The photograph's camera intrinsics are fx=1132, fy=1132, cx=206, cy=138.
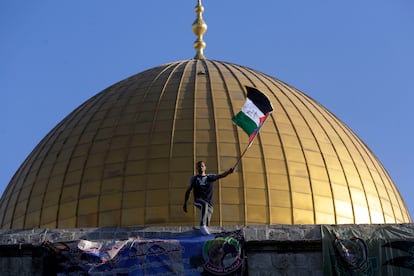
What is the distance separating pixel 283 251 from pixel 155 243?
5.69 feet

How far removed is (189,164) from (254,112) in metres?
4.31

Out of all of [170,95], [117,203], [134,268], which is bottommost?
[134,268]

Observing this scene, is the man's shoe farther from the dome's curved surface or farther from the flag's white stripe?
the dome's curved surface

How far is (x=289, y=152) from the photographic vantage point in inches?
851

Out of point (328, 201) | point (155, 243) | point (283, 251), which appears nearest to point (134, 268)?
point (155, 243)

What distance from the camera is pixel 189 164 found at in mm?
20938

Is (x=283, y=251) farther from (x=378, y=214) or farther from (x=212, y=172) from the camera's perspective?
(x=378, y=214)

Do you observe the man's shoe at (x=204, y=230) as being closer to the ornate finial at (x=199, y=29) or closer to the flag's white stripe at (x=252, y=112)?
the flag's white stripe at (x=252, y=112)

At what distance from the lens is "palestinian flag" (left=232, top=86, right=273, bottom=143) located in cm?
1679

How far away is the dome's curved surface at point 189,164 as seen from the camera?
2058 cm

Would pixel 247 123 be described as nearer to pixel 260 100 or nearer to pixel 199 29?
pixel 260 100

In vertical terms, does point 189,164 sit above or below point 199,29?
below

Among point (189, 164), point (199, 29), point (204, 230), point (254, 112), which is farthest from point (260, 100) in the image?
point (199, 29)

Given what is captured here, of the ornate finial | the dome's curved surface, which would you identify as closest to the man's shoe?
the dome's curved surface
